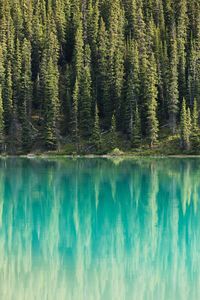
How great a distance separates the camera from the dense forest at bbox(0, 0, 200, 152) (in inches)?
3920

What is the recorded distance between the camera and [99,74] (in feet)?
372

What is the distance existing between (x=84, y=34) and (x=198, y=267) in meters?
110

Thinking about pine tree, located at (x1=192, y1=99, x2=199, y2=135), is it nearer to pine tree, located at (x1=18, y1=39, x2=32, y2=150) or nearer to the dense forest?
the dense forest

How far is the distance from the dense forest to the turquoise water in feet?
158

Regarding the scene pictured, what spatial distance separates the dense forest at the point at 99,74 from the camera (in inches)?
3920

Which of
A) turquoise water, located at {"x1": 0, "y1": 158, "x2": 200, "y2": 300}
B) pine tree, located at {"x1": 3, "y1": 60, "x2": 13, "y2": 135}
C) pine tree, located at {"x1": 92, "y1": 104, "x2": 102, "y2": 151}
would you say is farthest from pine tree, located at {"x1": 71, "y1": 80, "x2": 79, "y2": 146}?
turquoise water, located at {"x1": 0, "y1": 158, "x2": 200, "y2": 300}

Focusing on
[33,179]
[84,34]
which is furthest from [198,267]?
[84,34]

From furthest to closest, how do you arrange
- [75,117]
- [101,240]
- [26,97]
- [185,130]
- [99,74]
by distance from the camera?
[99,74] < [26,97] < [75,117] < [185,130] < [101,240]

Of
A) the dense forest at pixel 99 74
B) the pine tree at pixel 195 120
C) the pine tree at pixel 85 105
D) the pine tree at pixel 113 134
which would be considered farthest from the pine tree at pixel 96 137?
the pine tree at pixel 195 120

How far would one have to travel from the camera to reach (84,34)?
4985 inches

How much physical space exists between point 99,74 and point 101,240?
3511 inches

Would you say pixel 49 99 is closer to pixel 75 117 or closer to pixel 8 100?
pixel 75 117

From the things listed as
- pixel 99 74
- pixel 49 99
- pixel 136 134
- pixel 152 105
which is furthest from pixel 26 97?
pixel 152 105

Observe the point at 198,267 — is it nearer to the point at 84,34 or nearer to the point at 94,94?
the point at 94,94
